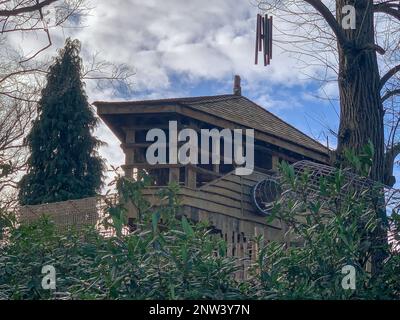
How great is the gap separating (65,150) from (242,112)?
5.51 m

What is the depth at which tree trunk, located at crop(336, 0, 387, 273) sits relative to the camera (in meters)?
7.16

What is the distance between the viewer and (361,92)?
7.31m

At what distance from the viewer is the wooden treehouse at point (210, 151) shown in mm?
15328

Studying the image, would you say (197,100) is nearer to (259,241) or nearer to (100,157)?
(100,157)

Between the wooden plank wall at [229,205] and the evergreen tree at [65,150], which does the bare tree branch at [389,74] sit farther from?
the evergreen tree at [65,150]

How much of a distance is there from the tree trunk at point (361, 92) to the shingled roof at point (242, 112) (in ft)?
23.8

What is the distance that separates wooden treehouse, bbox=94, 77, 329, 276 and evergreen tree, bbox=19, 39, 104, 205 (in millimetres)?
3849

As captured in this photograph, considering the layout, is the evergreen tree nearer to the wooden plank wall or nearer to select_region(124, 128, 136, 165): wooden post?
select_region(124, 128, 136, 165): wooden post

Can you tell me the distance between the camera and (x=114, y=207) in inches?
189

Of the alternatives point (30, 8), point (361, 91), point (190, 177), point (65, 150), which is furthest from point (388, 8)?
point (65, 150)

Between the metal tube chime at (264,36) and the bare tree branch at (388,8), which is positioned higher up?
the bare tree branch at (388,8)

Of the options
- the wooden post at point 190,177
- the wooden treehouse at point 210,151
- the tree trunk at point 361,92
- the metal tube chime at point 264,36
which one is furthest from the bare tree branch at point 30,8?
the wooden post at point 190,177

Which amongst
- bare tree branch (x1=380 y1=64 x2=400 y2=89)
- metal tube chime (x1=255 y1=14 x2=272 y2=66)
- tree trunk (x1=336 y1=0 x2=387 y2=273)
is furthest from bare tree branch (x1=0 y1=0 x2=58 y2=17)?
bare tree branch (x1=380 y1=64 x2=400 y2=89)
